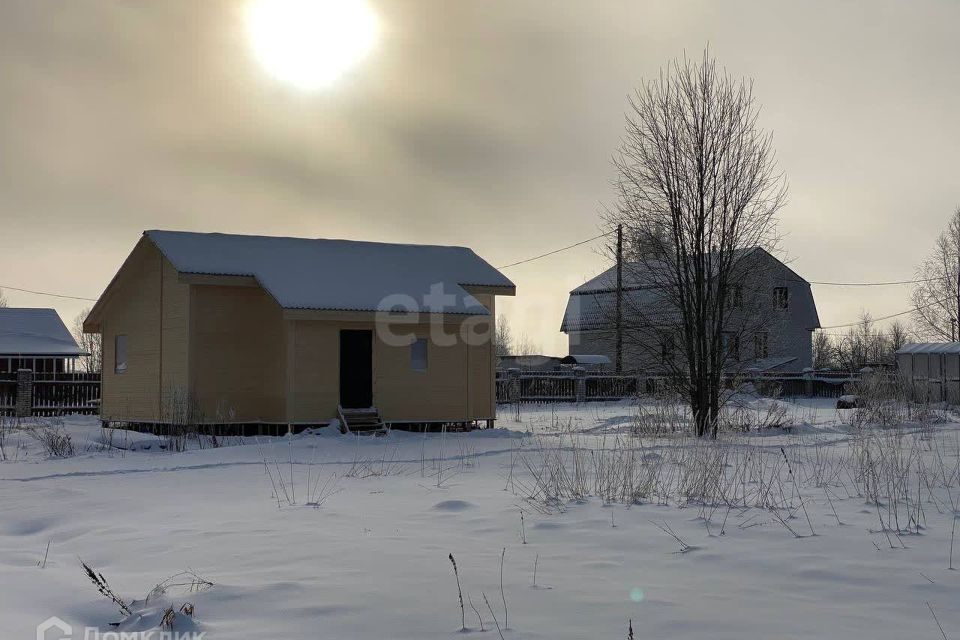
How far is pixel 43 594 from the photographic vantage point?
212 inches

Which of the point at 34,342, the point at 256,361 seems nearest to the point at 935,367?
the point at 256,361

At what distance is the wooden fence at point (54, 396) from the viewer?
91.9 ft

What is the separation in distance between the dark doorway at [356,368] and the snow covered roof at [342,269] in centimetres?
88

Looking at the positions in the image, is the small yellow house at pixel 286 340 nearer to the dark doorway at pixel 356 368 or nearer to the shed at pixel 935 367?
the dark doorway at pixel 356 368

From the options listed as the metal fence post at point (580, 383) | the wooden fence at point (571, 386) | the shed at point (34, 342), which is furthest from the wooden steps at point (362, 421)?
the shed at point (34, 342)

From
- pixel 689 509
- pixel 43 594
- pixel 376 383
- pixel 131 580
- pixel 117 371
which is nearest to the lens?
pixel 43 594

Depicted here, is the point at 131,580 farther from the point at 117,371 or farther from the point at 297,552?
the point at 117,371

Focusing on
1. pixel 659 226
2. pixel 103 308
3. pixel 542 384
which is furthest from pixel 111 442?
pixel 542 384

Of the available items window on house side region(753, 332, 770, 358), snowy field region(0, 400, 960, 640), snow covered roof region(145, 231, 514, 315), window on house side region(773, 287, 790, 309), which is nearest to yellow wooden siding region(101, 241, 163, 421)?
snow covered roof region(145, 231, 514, 315)

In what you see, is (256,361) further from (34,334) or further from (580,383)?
(34,334)

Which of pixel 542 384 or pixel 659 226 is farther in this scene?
pixel 542 384

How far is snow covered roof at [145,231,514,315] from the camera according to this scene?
21266 millimetres

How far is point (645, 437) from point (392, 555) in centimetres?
1160

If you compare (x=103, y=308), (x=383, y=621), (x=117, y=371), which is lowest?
(x=383, y=621)
